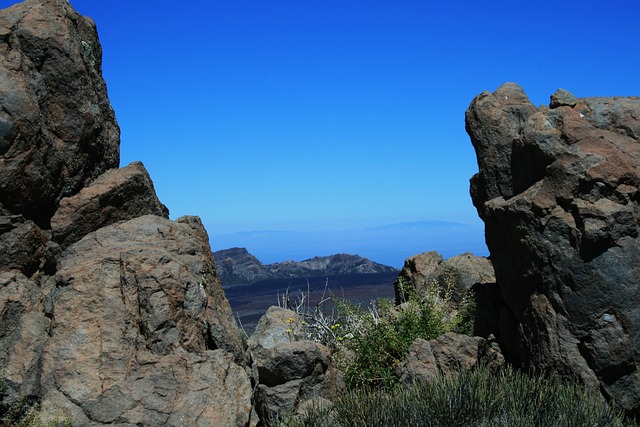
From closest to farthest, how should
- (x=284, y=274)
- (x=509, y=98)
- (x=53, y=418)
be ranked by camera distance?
(x=53, y=418), (x=509, y=98), (x=284, y=274)

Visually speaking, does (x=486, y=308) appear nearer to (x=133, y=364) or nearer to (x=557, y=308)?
(x=557, y=308)

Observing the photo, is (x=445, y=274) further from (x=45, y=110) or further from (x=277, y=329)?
(x=45, y=110)

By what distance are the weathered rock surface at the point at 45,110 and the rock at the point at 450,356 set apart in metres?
4.57

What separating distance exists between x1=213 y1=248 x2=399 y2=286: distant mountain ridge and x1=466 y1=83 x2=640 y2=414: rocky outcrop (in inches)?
1579

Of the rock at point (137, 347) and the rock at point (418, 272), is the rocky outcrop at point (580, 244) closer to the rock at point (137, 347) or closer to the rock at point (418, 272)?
the rock at point (137, 347)

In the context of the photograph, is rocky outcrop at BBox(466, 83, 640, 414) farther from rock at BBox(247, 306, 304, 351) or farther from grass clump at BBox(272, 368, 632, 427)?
rock at BBox(247, 306, 304, 351)

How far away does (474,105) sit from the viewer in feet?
44.0

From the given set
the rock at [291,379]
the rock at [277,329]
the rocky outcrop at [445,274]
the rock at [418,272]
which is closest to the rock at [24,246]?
the rock at [291,379]

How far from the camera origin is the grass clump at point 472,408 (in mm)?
7426

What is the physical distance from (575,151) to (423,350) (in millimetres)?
3098

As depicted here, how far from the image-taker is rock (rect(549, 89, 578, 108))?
Answer: 9.92m

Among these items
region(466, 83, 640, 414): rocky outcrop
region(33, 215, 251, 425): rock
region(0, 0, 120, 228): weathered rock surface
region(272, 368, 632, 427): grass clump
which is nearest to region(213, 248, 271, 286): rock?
region(0, 0, 120, 228): weathered rock surface

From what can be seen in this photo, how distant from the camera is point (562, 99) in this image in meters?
Answer: 9.96

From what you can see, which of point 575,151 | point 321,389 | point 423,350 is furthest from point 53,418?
point 575,151
